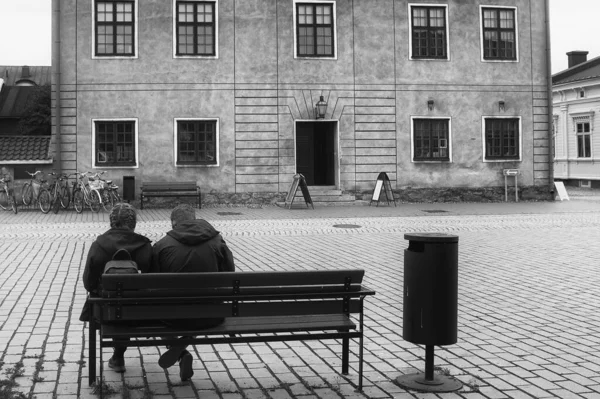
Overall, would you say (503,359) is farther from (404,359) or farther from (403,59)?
(403,59)

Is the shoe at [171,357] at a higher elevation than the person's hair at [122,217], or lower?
lower

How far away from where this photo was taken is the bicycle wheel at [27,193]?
25.0m

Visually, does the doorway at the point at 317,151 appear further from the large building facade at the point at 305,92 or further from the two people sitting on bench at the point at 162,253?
the two people sitting on bench at the point at 162,253

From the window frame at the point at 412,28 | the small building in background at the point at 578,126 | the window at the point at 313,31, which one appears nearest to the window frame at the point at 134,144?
the window at the point at 313,31

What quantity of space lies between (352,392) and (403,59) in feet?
77.5

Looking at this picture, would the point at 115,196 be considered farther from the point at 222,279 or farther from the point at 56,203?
the point at 222,279

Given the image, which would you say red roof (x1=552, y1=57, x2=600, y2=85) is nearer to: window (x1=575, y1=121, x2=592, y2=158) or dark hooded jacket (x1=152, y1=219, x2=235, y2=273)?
window (x1=575, y1=121, x2=592, y2=158)

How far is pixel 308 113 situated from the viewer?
27.0m

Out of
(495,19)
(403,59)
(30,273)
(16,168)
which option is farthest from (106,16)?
(30,273)

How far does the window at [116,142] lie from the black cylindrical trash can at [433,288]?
852 inches

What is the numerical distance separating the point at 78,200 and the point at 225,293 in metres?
19.5

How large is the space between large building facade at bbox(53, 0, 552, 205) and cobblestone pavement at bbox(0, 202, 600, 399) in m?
9.58

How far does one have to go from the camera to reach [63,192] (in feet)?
80.1

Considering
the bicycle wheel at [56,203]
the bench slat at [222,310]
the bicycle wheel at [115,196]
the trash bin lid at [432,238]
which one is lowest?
the bench slat at [222,310]
